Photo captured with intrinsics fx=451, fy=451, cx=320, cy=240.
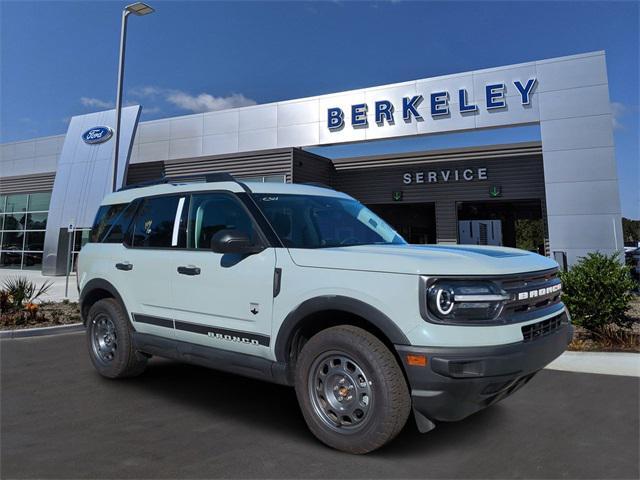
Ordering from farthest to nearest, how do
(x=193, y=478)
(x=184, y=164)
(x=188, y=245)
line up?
(x=184, y=164)
(x=188, y=245)
(x=193, y=478)

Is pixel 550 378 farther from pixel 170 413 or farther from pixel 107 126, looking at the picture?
pixel 107 126

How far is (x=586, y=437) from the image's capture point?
11.5ft

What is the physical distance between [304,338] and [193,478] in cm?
121

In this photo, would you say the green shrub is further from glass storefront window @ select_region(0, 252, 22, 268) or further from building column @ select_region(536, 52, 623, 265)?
glass storefront window @ select_region(0, 252, 22, 268)

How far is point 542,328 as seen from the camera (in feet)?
10.4

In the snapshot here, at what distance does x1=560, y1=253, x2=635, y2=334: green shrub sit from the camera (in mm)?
6789

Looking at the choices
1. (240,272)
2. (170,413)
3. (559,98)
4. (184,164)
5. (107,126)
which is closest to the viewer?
(240,272)

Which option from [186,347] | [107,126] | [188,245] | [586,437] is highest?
[107,126]

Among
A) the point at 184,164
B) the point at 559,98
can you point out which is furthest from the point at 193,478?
the point at 184,164

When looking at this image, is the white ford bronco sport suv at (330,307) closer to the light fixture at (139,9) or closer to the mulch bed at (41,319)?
the mulch bed at (41,319)

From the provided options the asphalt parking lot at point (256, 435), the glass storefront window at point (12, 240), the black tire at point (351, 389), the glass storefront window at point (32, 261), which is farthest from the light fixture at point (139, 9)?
the glass storefront window at point (12, 240)

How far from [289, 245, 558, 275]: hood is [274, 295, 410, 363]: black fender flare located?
0.79 ft

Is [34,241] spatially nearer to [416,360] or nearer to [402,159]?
[402,159]

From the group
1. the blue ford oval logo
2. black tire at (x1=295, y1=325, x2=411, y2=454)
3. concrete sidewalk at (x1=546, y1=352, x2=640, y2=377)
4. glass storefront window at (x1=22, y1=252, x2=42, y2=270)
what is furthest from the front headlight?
glass storefront window at (x1=22, y1=252, x2=42, y2=270)
